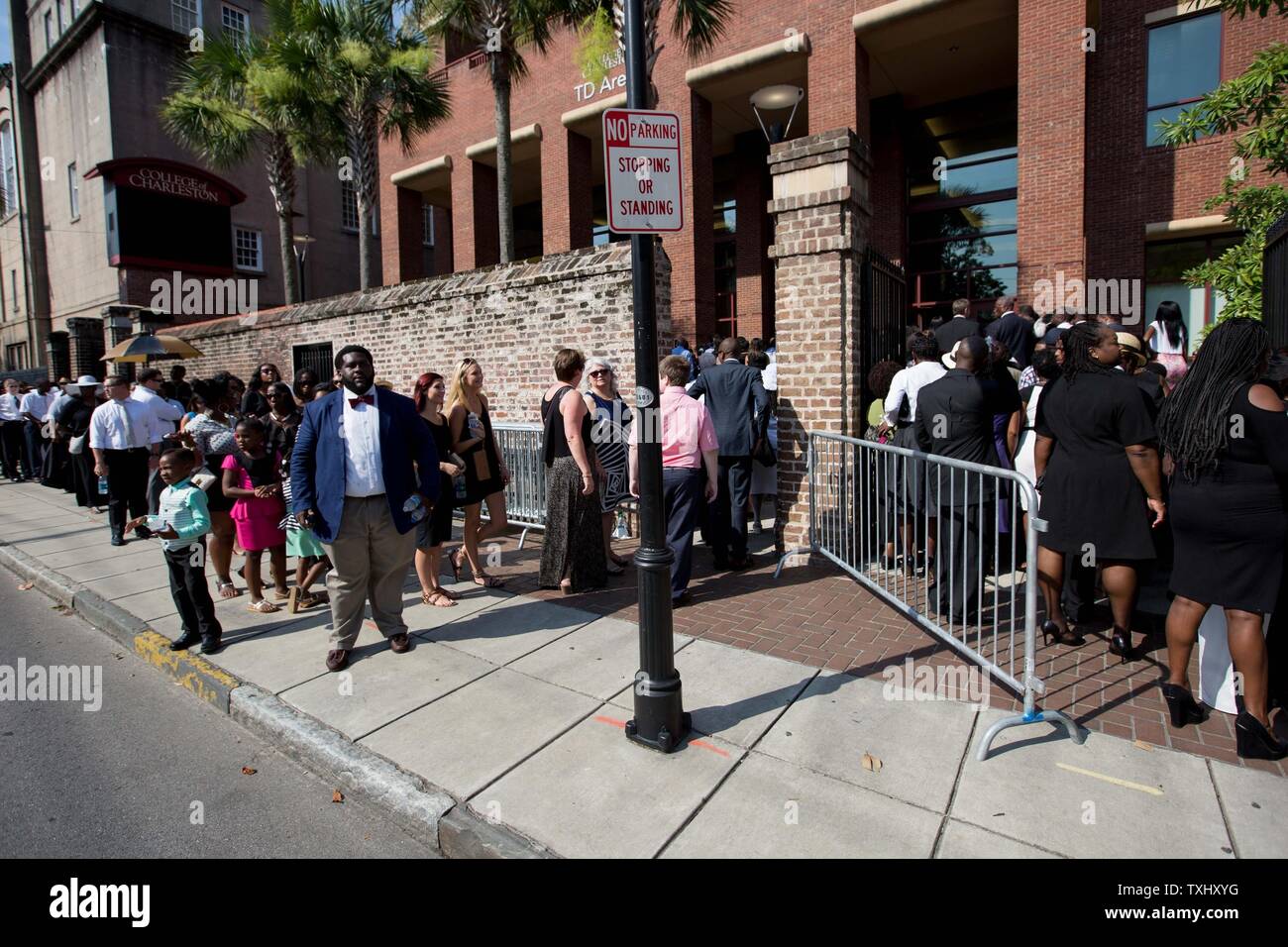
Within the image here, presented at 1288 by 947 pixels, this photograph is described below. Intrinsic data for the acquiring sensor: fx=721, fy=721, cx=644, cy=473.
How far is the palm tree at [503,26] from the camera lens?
12.0m

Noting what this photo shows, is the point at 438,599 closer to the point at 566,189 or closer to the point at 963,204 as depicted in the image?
the point at 566,189

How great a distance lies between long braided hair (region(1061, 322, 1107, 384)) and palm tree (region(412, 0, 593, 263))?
9.85 meters

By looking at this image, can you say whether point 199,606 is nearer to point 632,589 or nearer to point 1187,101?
point 632,589

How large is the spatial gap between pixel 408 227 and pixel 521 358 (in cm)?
1845

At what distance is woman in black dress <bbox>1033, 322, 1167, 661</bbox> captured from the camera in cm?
411

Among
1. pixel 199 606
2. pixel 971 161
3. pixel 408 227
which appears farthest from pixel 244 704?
pixel 408 227

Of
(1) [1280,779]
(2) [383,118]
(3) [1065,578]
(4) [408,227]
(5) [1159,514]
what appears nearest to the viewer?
(1) [1280,779]

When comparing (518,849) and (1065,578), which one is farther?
(1065,578)

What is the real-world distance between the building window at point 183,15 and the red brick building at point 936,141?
28.9ft

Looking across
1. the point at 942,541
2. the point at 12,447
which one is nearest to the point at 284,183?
the point at 12,447

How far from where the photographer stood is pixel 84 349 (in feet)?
71.0

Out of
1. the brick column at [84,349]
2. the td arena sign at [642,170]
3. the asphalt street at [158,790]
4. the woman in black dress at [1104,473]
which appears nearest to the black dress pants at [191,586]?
the asphalt street at [158,790]

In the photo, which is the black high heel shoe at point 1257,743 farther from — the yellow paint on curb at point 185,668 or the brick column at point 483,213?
the brick column at point 483,213

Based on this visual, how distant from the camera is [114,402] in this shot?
8727 mm
